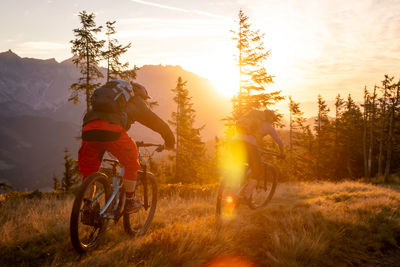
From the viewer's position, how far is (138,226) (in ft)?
16.1

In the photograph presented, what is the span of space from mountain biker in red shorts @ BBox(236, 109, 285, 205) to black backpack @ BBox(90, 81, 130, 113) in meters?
3.22

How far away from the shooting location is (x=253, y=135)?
6410mm

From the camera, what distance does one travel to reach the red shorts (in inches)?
149

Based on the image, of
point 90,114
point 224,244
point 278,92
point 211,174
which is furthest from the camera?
point 211,174

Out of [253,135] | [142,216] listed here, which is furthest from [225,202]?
[142,216]

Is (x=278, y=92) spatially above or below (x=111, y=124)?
above

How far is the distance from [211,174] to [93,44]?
104ft

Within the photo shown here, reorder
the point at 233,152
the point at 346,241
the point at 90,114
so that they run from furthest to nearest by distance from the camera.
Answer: the point at 233,152, the point at 346,241, the point at 90,114

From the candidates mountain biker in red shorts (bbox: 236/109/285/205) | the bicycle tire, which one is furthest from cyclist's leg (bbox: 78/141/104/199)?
mountain biker in red shorts (bbox: 236/109/285/205)

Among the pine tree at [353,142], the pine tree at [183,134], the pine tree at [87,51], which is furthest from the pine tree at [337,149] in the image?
the pine tree at [87,51]

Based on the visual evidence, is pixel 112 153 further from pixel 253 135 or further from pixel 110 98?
pixel 253 135

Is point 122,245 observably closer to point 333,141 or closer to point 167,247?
point 167,247

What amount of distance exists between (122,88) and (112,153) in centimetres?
91

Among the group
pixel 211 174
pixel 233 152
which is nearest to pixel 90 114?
pixel 233 152
